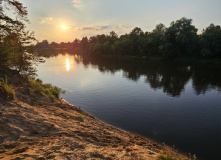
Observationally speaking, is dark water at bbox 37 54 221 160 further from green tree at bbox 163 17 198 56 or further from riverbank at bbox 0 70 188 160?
green tree at bbox 163 17 198 56

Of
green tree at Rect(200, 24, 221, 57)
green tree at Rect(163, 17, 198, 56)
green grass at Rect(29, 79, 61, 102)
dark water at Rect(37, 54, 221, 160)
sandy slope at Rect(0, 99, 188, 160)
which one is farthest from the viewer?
green tree at Rect(163, 17, 198, 56)

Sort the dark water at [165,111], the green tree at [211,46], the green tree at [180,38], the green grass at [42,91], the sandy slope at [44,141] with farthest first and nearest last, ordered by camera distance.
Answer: the green tree at [180,38] < the green tree at [211,46] < the green grass at [42,91] < the dark water at [165,111] < the sandy slope at [44,141]

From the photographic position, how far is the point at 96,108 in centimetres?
2211

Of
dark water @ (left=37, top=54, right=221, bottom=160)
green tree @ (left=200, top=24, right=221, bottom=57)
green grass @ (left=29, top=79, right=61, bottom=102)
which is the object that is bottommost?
dark water @ (left=37, top=54, right=221, bottom=160)

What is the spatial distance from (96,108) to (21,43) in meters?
14.2

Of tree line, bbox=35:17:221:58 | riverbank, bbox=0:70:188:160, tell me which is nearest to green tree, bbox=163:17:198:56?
tree line, bbox=35:17:221:58

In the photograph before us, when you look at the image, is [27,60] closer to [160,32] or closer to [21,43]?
[21,43]

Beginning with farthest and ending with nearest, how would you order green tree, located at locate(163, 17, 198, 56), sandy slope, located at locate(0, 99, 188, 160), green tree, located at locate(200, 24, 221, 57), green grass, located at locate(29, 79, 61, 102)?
green tree, located at locate(163, 17, 198, 56) < green tree, located at locate(200, 24, 221, 57) < green grass, located at locate(29, 79, 61, 102) < sandy slope, located at locate(0, 99, 188, 160)

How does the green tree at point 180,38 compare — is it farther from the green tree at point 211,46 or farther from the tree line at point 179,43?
the green tree at point 211,46

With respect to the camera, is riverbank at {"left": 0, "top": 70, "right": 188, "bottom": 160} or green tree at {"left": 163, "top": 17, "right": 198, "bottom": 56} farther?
green tree at {"left": 163, "top": 17, "right": 198, "bottom": 56}

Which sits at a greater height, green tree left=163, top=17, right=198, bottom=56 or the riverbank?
green tree left=163, top=17, right=198, bottom=56

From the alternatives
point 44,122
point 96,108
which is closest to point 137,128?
point 96,108

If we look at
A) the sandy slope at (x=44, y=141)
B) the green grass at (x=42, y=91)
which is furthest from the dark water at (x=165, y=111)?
the sandy slope at (x=44, y=141)

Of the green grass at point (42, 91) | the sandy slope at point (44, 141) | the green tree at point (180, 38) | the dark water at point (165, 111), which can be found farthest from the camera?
the green tree at point (180, 38)
